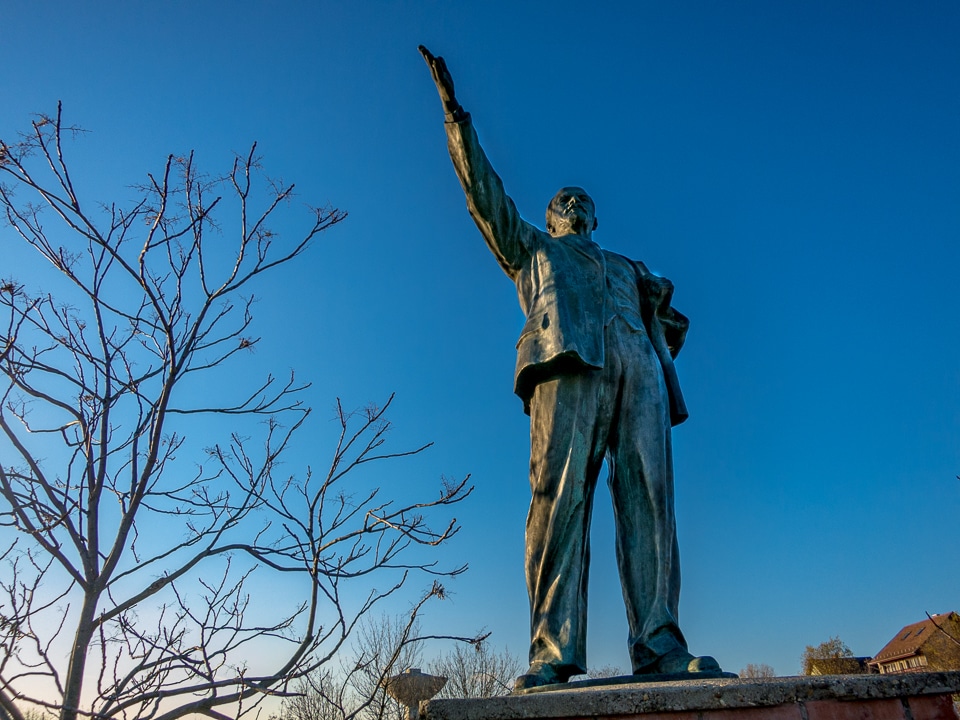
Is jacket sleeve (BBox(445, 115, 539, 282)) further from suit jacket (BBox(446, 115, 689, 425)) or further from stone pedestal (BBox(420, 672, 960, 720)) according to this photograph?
stone pedestal (BBox(420, 672, 960, 720))

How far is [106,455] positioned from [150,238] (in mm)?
1569

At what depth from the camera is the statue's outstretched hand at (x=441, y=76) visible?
340 centimetres

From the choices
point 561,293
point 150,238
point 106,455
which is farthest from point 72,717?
point 561,293

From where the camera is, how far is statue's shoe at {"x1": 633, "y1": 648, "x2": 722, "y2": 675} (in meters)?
2.64

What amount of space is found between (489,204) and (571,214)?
0.73m

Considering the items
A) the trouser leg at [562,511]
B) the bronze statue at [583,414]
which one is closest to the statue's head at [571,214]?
the bronze statue at [583,414]

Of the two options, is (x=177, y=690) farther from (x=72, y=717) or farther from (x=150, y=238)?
(x=150, y=238)

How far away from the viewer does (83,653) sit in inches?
165

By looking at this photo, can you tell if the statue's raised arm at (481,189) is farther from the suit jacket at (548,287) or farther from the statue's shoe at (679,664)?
the statue's shoe at (679,664)

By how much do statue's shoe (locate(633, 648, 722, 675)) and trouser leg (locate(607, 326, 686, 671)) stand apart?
0.10 ft

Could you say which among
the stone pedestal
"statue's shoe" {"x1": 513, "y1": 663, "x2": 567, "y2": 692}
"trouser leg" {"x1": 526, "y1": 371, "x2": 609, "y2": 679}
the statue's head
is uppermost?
the statue's head

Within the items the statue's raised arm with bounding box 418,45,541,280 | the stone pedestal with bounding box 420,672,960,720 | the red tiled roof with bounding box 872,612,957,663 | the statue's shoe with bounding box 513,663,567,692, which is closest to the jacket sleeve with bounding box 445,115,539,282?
the statue's raised arm with bounding box 418,45,541,280

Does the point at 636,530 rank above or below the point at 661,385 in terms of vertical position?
below

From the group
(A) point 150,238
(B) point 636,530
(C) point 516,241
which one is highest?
(A) point 150,238
